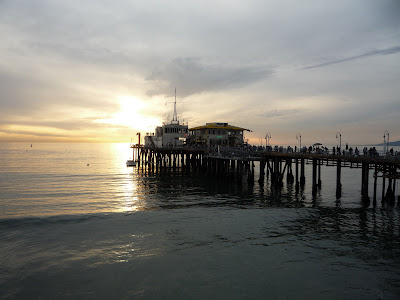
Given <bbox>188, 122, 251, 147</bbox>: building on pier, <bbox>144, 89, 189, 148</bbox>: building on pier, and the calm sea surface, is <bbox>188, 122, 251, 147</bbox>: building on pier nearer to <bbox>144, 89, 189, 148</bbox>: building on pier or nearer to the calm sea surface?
<bbox>144, 89, 189, 148</bbox>: building on pier

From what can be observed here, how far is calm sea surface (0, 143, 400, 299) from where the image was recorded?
1274 cm

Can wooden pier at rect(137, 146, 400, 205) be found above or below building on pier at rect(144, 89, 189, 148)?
below

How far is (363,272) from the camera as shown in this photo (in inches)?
557

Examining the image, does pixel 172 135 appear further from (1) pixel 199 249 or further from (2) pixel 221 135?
(1) pixel 199 249

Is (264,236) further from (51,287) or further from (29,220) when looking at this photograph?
(29,220)

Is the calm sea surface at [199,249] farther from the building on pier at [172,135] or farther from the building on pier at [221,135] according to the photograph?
the building on pier at [172,135]

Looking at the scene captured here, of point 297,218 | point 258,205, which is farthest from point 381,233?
point 258,205

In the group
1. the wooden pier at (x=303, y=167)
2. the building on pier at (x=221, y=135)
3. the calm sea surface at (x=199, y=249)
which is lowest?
the calm sea surface at (x=199, y=249)

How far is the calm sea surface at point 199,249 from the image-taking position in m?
12.7

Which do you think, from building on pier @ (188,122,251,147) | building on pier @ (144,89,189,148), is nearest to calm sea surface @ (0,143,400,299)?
building on pier @ (188,122,251,147)

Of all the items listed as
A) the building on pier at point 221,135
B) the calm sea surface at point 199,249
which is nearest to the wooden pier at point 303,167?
the calm sea surface at point 199,249

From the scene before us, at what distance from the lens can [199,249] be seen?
16875mm

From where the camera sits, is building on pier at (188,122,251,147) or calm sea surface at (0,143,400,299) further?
building on pier at (188,122,251,147)

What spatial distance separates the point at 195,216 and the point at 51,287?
13127 millimetres
